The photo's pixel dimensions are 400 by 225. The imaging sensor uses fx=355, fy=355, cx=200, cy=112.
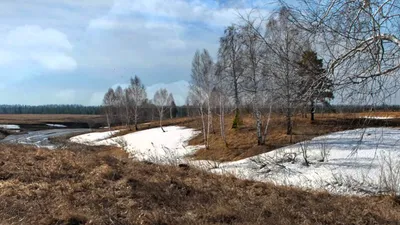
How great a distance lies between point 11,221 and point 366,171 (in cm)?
1503

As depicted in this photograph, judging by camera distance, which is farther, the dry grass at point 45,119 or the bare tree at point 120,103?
the dry grass at point 45,119

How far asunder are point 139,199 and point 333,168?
1401cm

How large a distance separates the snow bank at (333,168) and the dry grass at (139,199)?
15.6 feet

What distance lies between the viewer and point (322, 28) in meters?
3.97

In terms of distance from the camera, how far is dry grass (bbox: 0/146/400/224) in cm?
502

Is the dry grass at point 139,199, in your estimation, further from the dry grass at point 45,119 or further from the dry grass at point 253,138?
the dry grass at point 45,119

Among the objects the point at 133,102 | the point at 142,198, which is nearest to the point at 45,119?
the point at 133,102

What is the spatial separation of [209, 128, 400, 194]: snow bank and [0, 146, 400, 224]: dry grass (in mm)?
4749

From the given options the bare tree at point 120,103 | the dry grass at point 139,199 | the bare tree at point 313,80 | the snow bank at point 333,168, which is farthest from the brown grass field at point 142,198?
the bare tree at point 120,103

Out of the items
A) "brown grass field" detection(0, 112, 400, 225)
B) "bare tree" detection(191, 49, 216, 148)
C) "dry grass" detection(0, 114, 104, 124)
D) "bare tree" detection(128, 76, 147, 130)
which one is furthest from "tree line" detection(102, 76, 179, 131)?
"brown grass field" detection(0, 112, 400, 225)

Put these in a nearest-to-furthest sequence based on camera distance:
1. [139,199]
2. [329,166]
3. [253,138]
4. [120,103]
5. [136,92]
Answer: [139,199] < [329,166] < [253,138] < [136,92] < [120,103]

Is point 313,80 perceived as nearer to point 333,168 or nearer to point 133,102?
point 333,168

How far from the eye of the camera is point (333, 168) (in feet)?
57.9

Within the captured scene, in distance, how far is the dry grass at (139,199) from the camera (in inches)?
197
